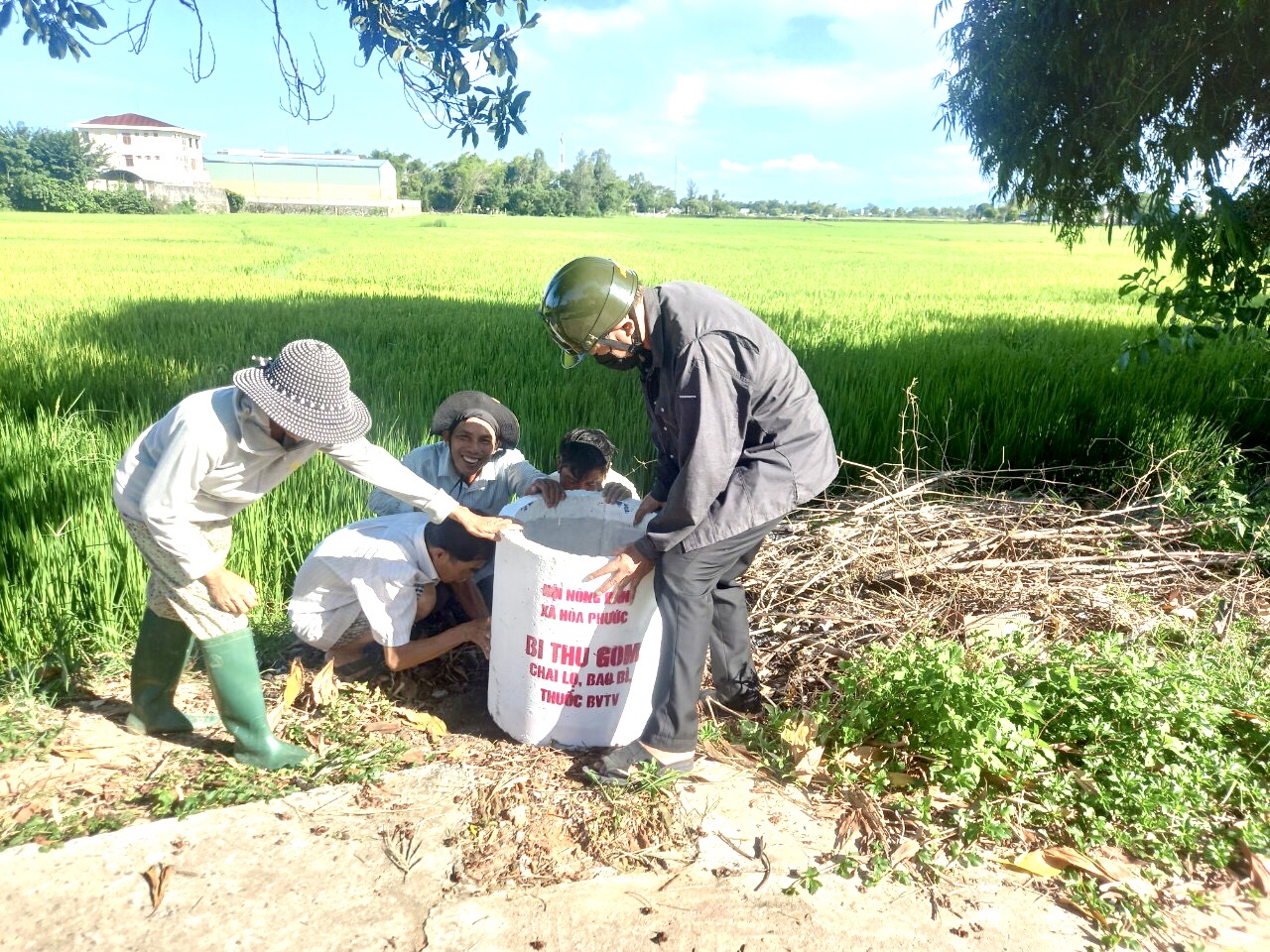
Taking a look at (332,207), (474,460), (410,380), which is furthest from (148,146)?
(474,460)

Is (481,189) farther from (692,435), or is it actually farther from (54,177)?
(692,435)

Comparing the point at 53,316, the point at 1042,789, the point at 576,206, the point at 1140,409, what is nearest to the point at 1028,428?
the point at 1140,409

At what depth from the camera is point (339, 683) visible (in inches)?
122

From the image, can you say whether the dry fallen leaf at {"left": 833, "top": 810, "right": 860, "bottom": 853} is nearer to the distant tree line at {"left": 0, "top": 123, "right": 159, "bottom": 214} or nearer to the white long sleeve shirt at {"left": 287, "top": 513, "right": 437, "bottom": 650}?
the white long sleeve shirt at {"left": 287, "top": 513, "right": 437, "bottom": 650}

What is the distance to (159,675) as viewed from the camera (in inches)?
108

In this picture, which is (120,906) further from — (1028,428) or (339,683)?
(1028,428)

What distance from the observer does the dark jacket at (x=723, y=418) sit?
7.82 ft

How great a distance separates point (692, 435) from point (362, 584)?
49.5 inches

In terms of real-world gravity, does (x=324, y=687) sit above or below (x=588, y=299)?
below

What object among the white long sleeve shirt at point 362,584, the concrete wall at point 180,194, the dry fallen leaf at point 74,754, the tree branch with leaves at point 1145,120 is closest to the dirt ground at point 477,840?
the dry fallen leaf at point 74,754

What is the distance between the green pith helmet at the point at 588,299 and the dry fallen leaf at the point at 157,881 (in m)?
1.61

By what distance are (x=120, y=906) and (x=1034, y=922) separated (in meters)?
2.09

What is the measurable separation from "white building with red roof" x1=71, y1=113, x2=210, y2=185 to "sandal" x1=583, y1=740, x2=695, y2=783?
278ft

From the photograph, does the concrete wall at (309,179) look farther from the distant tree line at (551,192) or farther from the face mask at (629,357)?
the face mask at (629,357)
